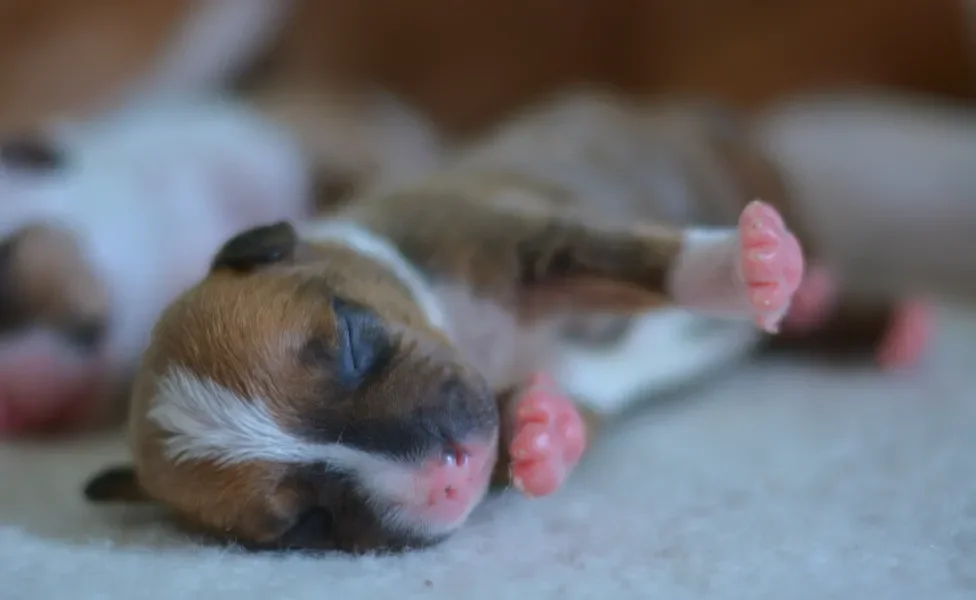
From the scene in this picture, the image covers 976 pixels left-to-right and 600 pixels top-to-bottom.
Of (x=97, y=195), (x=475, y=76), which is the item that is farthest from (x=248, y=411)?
(x=475, y=76)

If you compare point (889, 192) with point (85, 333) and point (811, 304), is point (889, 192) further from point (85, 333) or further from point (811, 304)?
point (85, 333)

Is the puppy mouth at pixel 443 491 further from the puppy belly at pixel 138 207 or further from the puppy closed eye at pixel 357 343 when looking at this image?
the puppy belly at pixel 138 207

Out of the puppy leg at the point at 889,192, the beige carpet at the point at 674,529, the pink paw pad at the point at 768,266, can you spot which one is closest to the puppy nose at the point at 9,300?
the beige carpet at the point at 674,529

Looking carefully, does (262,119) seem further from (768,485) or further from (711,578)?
(711,578)

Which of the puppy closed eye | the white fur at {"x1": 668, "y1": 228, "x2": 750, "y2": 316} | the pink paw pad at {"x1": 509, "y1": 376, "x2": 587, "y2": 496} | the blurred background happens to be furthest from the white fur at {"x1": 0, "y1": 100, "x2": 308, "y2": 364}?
the white fur at {"x1": 668, "y1": 228, "x2": 750, "y2": 316}

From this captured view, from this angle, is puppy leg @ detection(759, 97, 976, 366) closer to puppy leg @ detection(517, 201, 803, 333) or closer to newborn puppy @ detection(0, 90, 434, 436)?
puppy leg @ detection(517, 201, 803, 333)

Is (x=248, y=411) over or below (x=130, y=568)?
over
